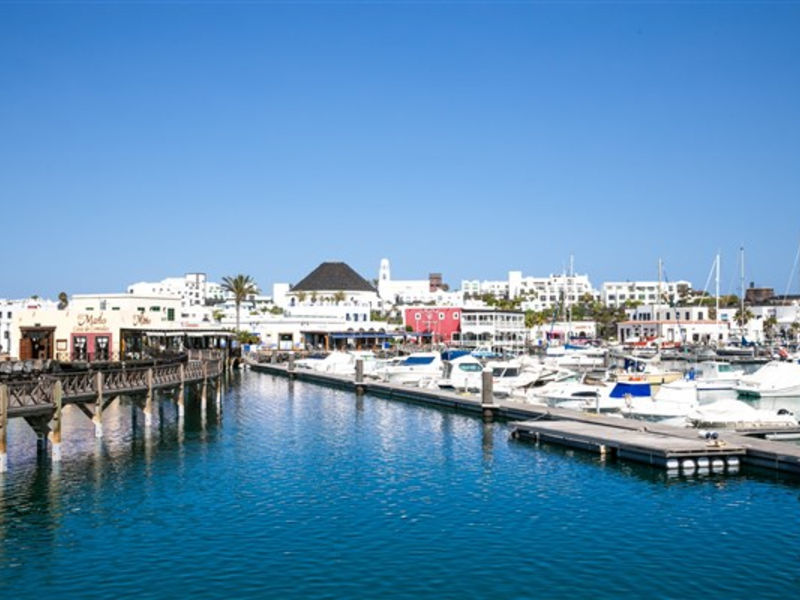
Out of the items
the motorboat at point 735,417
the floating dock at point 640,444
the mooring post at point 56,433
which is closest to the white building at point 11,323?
the mooring post at point 56,433

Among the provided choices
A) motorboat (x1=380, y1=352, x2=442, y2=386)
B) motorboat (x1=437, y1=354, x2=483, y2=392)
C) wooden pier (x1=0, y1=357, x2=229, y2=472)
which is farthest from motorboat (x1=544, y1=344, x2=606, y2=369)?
wooden pier (x1=0, y1=357, x2=229, y2=472)

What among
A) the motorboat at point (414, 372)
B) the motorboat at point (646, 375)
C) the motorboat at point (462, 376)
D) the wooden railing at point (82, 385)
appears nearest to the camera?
the wooden railing at point (82, 385)

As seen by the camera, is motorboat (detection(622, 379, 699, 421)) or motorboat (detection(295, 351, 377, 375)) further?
motorboat (detection(295, 351, 377, 375))

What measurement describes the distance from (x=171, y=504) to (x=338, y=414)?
92.5 ft

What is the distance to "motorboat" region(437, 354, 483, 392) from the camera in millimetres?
67938

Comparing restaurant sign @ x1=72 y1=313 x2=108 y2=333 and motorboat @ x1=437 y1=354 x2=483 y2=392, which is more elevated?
restaurant sign @ x1=72 y1=313 x2=108 y2=333

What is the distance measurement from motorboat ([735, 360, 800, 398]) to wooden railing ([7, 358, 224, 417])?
37.6 meters

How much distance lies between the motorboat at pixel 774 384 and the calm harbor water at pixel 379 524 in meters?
25.1

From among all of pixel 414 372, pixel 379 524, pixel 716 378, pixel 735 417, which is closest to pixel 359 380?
pixel 414 372

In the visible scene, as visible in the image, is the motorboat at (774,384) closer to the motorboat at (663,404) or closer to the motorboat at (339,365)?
the motorboat at (663,404)

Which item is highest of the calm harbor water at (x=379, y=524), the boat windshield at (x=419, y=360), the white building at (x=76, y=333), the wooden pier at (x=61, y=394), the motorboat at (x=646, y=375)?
the white building at (x=76, y=333)

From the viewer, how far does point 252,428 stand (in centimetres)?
4800

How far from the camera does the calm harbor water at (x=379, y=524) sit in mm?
20578

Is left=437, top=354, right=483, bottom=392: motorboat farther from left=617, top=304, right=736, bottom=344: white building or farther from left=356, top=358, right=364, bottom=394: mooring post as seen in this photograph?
left=617, top=304, right=736, bottom=344: white building
